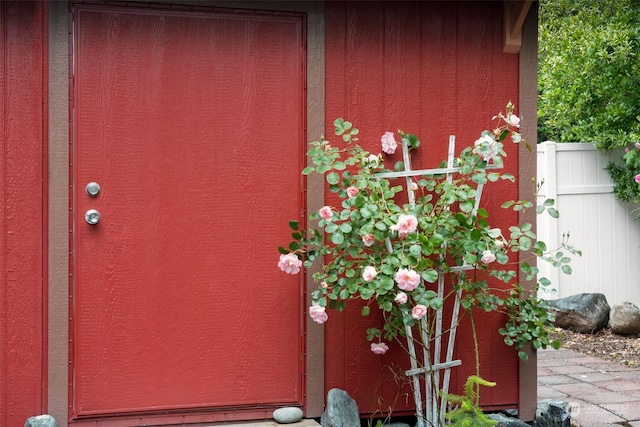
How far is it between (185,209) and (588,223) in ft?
14.5

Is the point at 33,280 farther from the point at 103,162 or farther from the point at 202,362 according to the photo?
the point at 202,362

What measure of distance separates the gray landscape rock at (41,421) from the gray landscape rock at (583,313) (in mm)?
4318

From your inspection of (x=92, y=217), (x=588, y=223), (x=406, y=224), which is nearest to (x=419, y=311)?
(x=406, y=224)

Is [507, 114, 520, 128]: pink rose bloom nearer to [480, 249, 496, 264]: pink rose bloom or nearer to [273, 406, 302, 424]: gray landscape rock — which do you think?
[480, 249, 496, 264]: pink rose bloom

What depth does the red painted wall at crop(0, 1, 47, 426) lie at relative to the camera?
3238 millimetres

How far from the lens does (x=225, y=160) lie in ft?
11.4

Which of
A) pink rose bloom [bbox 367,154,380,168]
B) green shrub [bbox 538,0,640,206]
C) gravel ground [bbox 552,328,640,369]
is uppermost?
green shrub [bbox 538,0,640,206]

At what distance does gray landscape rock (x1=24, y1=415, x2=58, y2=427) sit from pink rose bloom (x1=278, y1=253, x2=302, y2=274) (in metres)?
1.11

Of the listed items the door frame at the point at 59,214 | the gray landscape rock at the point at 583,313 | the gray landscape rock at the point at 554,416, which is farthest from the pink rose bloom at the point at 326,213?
the gray landscape rock at the point at 583,313

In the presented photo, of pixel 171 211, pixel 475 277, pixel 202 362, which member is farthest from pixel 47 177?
pixel 475 277

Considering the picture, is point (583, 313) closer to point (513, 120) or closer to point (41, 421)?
point (513, 120)

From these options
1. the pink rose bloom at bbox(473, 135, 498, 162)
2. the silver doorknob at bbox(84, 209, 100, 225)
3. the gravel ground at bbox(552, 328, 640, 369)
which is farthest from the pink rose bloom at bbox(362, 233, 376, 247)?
the gravel ground at bbox(552, 328, 640, 369)

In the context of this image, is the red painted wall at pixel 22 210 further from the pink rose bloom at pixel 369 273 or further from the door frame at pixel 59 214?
the pink rose bloom at pixel 369 273

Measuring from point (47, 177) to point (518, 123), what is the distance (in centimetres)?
204
